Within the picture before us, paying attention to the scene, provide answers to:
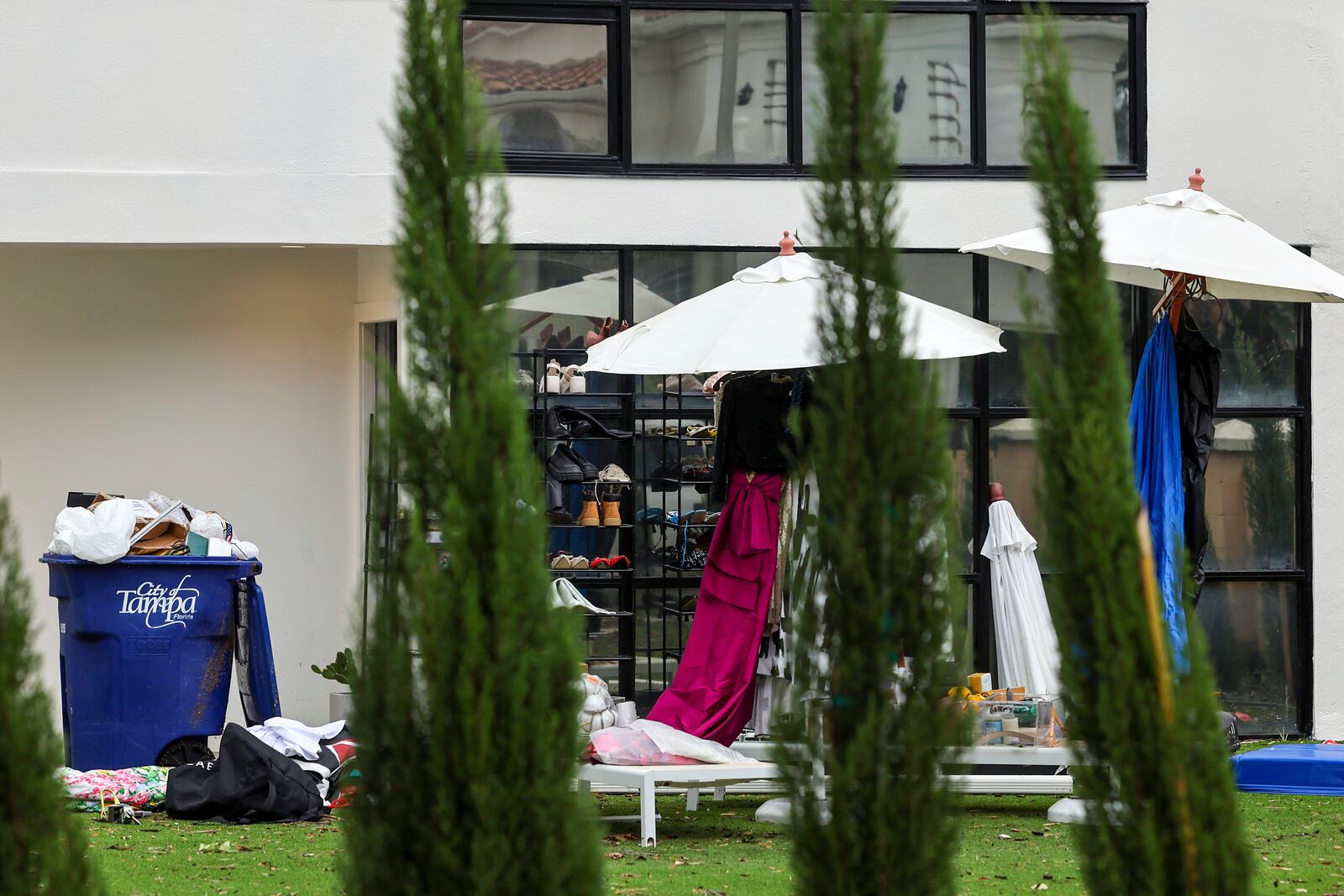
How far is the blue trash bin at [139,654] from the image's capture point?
814 cm

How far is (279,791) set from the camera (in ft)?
24.0

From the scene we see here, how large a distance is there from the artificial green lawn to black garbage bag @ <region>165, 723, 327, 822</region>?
112 mm

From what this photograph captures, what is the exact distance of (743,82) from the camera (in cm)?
970

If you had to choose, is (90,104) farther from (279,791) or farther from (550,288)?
(279,791)

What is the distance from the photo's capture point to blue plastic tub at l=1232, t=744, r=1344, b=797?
779cm

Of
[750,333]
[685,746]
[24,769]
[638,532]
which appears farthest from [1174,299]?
[24,769]

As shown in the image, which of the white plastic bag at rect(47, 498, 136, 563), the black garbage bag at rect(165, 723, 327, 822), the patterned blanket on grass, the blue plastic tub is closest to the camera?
the black garbage bag at rect(165, 723, 327, 822)

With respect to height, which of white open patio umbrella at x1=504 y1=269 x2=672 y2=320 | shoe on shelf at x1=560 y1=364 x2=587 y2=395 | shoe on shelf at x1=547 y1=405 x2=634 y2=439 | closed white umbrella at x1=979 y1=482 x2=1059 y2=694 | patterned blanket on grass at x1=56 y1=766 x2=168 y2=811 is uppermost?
white open patio umbrella at x1=504 y1=269 x2=672 y2=320

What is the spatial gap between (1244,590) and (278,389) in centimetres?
572

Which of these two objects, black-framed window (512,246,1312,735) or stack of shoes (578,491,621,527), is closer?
stack of shoes (578,491,621,527)

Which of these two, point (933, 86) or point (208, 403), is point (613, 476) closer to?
point (208, 403)

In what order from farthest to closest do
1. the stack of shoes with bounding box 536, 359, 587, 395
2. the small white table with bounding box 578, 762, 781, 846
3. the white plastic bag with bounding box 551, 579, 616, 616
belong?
the stack of shoes with bounding box 536, 359, 587, 395
the white plastic bag with bounding box 551, 579, 616, 616
the small white table with bounding box 578, 762, 781, 846

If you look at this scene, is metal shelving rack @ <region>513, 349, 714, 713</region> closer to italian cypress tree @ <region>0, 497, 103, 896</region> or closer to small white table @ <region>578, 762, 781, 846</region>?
small white table @ <region>578, 762, 781, 846</region>

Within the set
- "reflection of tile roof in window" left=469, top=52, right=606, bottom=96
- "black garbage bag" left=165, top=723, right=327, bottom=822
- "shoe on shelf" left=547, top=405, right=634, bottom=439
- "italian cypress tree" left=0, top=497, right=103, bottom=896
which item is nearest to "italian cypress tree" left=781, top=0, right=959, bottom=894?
"italian cypress tree" left=0, top=497, right=103, bottom=896
